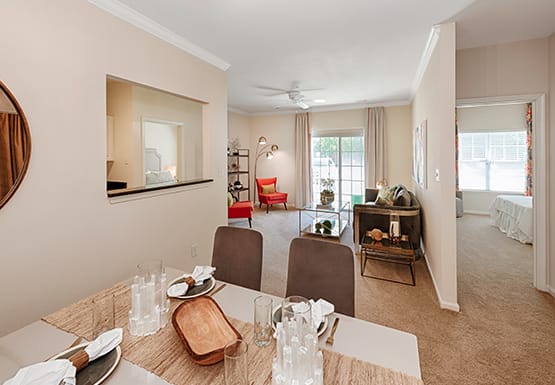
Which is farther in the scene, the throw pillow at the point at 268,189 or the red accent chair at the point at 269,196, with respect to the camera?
the throw pillow at the point at 268,189

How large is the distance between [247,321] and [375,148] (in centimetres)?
→ 618

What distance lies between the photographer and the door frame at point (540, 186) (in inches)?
108

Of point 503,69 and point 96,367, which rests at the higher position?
point 503,69

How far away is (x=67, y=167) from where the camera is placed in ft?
6.21

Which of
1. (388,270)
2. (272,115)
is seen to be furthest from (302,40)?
(272,115)

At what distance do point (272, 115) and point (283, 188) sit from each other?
2168mm

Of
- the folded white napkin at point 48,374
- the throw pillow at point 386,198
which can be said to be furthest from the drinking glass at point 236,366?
the throw pillow at point 386,198

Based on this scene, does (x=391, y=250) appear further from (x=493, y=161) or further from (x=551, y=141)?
(x=493, y=161)

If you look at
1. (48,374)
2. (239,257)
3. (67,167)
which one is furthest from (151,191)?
(48,374)

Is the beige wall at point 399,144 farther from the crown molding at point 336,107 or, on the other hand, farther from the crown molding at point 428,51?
the crown molding at point 428,51

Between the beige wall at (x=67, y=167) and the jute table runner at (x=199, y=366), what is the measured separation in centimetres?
90

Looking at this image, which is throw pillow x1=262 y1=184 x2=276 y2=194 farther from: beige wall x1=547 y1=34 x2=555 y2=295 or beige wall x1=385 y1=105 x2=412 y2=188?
beige wall x1=547 y1=34 x2=555 y2=295

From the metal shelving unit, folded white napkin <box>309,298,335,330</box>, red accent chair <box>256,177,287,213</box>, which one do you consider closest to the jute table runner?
folded white napkin <box>309,298,335,330</box>

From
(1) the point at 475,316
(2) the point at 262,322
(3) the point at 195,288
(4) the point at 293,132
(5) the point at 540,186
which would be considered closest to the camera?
(2) the point at 262,322
